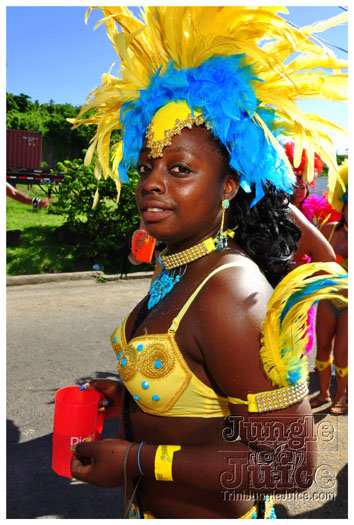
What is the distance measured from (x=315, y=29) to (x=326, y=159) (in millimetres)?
485

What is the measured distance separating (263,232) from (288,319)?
1.85ft

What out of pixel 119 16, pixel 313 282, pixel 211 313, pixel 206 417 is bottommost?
pixel 206 417

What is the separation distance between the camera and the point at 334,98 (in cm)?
174

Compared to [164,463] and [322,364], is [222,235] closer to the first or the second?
[164,463]

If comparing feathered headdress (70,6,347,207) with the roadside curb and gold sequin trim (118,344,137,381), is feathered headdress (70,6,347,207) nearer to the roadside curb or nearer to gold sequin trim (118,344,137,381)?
gold sequin trim (118,344,137,381)

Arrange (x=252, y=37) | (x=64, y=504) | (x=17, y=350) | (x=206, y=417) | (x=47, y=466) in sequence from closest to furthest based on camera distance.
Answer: (x=206, y=417) < (x=252, y=37) < (x=64, y=504) < (x=47, y=466) < (x=17, y=350)

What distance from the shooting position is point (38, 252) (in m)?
10.2

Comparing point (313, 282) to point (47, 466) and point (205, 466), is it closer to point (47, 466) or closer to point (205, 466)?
point (205, 466)

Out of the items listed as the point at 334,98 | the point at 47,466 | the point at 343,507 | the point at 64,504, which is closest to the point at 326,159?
the point at 334,98

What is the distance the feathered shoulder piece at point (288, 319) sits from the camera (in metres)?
1.35

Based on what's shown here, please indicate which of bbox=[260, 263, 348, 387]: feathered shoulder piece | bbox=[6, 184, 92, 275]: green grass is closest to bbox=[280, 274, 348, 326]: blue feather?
bbox=[260, 263, 348, 387]: feathered shoulder piece

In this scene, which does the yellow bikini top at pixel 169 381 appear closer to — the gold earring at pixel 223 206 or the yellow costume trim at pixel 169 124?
the gold earring at pixel 223 206

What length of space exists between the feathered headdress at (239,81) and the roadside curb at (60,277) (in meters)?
6.86

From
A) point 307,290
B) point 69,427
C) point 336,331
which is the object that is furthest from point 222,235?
point 336,331
